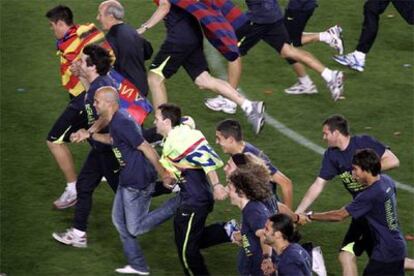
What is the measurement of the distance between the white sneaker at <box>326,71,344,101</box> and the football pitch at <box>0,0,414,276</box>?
189 millimetres

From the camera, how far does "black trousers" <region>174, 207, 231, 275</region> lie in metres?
10.3

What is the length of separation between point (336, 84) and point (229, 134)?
15.3 ft

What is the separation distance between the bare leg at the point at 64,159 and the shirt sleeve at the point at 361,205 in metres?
3.53

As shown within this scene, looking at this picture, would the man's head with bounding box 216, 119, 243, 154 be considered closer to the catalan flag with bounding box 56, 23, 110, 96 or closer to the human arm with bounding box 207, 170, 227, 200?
the human arm with bounding box 207, 170, 227, 200

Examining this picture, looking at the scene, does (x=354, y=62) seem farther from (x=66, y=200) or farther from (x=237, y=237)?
(x=237, y=237)

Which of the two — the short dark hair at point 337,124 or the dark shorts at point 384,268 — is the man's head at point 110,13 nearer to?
the short dark hair at point 337,124

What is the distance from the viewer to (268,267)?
30.2 feet

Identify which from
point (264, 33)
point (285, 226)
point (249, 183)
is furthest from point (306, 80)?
point (285, 226)

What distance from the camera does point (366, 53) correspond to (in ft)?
51.7

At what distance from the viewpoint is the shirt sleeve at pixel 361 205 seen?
9836 mm

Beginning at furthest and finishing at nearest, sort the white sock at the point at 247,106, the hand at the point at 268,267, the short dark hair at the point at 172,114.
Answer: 1. the white sock at the point at 247,106
2. the short dark hair at the point at 172,114
3. the hand at the point at 268,267

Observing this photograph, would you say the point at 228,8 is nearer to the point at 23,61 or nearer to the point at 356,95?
the point at 356,95

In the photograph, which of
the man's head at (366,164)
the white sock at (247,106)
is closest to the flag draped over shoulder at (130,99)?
the white sock at (247,106)

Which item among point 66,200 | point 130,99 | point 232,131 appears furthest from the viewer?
point 66,200
